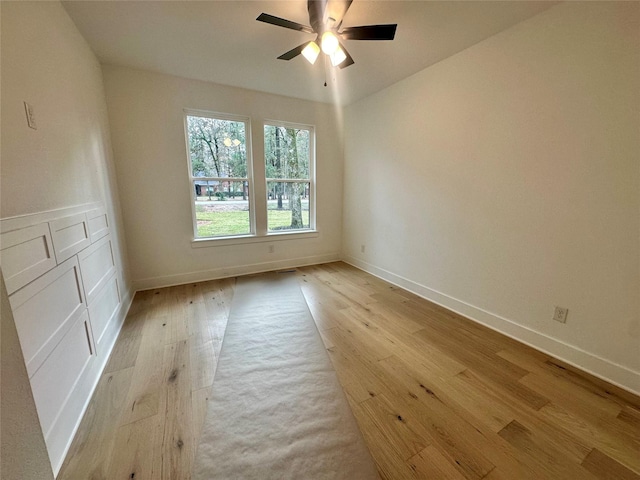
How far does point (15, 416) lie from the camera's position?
0.63 metres

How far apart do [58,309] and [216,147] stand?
2545mm

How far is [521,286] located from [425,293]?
0.98 m

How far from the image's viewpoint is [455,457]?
3.92 feet

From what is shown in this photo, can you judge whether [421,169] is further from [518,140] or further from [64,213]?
[64,213]

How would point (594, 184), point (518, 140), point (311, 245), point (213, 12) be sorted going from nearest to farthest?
point (594, 184)
point (213, 12)
point (518, 140)
point (311, 245)

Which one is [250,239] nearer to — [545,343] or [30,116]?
[30,116]

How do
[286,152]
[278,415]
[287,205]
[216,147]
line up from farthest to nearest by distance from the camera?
[287,205] → [286,152] → [216,147] → [278,415]

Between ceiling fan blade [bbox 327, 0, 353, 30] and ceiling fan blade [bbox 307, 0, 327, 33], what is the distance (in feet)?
0.21

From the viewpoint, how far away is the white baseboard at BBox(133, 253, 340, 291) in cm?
312

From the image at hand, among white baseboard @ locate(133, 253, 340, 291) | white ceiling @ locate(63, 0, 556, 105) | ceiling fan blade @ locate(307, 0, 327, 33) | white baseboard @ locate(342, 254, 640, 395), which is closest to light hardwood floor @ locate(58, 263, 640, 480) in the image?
white baseboard @ locate(342, 254, 640, 395)

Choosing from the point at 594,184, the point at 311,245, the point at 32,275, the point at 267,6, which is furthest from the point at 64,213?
the point at 594,184

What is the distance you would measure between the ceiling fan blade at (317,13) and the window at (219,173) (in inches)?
72.7

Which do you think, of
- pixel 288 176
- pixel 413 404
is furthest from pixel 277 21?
pixel 413 404

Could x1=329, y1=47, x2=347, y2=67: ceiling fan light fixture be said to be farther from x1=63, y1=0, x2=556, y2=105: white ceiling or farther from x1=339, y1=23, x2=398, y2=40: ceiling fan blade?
x1=63, y1=0, x2=556, y2=105: white ceiling
